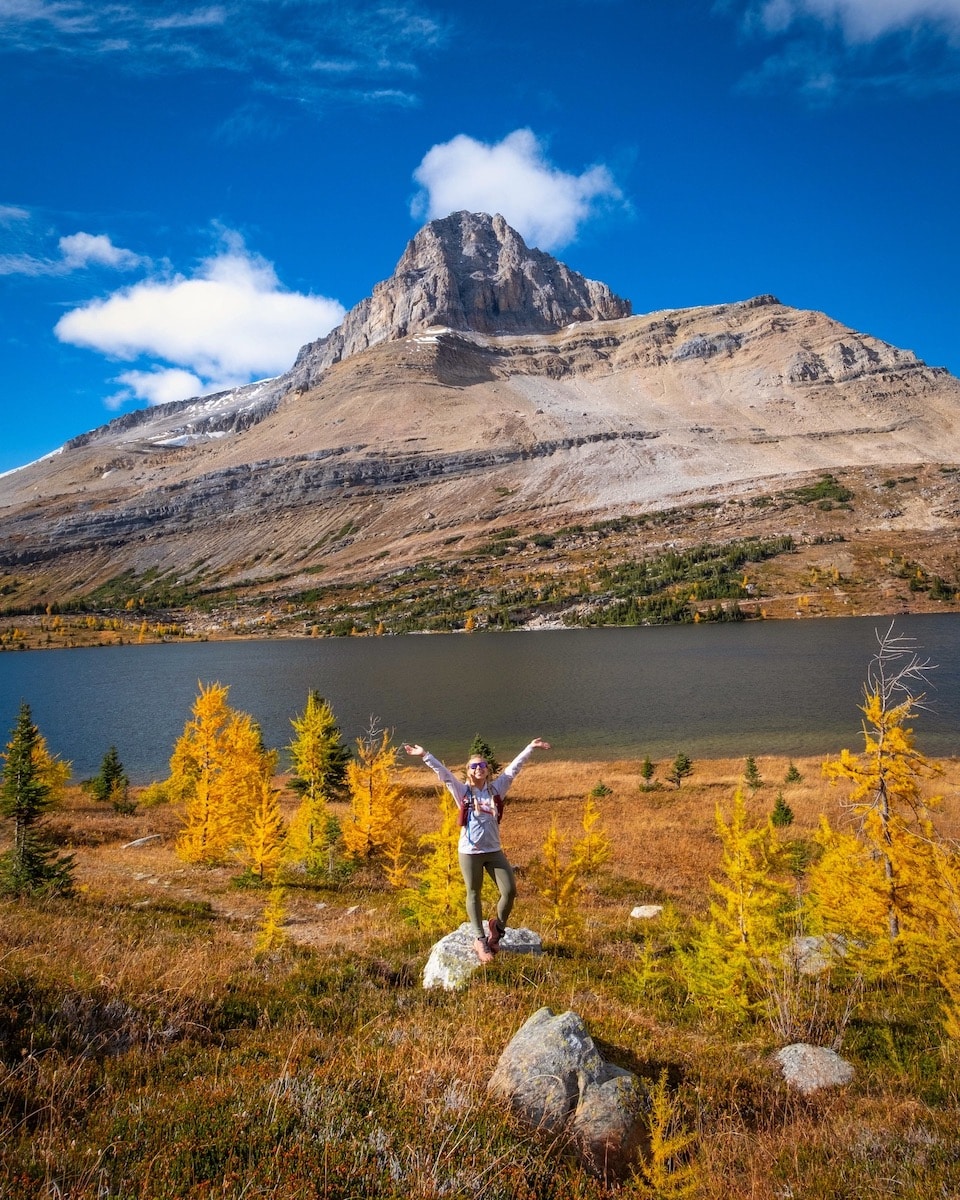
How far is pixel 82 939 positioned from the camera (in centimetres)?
924

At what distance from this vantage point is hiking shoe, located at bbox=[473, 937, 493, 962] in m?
8.30

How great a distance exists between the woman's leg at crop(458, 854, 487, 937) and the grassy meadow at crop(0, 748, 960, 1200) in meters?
0.79

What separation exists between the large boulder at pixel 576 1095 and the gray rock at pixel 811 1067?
217cm

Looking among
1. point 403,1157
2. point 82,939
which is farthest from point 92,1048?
point 82,939

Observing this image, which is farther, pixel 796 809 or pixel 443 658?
pixel 443 658

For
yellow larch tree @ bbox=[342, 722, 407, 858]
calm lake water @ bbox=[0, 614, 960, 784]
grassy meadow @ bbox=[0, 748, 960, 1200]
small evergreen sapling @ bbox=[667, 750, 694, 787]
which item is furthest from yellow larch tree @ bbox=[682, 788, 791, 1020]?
calm lake water @ bbox=[0, 614, 960, 784]

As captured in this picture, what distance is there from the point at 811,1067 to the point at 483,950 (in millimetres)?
3993

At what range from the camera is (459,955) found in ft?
28.2

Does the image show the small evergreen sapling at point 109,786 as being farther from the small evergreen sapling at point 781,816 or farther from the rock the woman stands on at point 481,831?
the rock the woman stands on at point 481,831

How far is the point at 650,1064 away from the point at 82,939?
332 inches

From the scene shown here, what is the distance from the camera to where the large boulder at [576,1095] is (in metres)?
4.76

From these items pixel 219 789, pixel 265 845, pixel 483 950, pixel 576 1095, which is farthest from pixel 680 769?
pixel 576 1095

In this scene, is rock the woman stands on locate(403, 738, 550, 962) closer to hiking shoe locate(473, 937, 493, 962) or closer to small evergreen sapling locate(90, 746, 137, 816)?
hiking shoe locate(473, 937, 493, 962)

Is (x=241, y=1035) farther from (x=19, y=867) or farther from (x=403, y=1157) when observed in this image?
(x=19, y=867)
